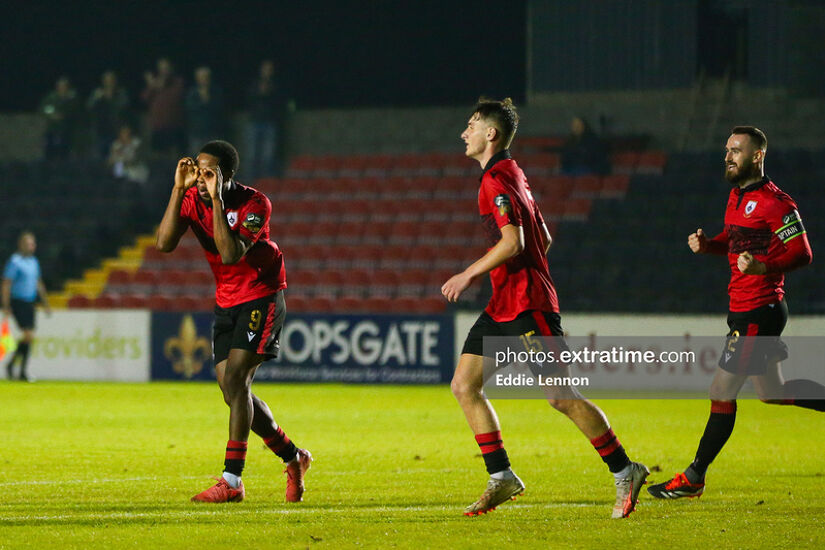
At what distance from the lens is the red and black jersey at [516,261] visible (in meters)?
7.07

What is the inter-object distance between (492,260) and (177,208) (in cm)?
197

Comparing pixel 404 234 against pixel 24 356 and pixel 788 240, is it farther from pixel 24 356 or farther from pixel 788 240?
pixel 788 240

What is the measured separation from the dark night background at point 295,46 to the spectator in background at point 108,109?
6.02ft

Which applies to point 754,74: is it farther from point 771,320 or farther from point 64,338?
point 771,320

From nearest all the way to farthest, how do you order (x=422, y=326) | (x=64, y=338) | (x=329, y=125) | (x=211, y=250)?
1. (x=211, y=250)
2. (x=422, y=326)
3. (x=64, y=338)
4. (x=329, y=125)

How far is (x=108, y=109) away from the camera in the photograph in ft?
87.2

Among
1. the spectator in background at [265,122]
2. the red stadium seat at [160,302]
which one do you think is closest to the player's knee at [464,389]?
the red stadium seat at [160,302]

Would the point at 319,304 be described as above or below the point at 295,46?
below

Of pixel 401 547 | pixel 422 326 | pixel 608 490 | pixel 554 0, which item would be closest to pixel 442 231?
pixel 422 326

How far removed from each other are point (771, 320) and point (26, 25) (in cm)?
2354

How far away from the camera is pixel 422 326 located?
19.2m

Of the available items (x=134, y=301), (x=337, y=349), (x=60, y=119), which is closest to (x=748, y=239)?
(x=337, y=349)

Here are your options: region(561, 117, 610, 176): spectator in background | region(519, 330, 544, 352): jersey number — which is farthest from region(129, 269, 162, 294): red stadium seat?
region(519, 330, 544, 352): jersey number

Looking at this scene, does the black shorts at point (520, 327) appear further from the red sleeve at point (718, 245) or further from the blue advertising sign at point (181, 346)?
the blue advertising sign at point (181, 346)
